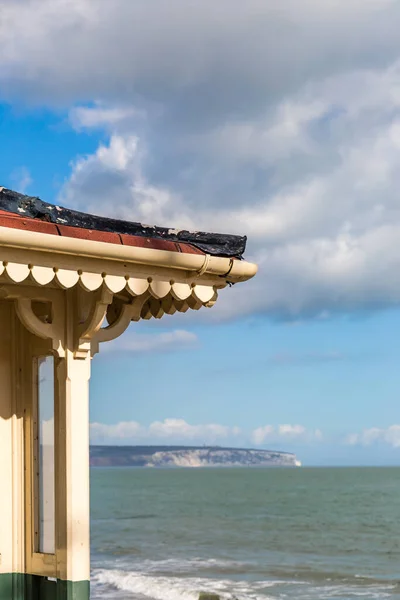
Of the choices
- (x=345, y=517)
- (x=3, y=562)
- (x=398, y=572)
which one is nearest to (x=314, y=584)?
(x=398, y=572)

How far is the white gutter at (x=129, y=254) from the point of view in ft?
17.8

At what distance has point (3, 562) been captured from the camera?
20.7 ft

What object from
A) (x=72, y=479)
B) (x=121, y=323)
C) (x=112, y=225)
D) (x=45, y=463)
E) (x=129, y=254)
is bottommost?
(x=72, y=479)

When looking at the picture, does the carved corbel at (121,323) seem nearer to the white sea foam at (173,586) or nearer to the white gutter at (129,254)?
the white gutter at (129,254)

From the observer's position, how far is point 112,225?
6215mm

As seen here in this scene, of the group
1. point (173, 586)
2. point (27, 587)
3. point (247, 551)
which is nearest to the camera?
point (27, 587)

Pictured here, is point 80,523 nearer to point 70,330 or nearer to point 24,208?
point 70,330

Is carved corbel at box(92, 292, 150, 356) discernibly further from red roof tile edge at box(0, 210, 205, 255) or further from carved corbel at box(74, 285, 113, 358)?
red roof tile edge at box(0, 210, 205, 255)

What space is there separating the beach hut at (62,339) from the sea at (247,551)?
50.6 ft

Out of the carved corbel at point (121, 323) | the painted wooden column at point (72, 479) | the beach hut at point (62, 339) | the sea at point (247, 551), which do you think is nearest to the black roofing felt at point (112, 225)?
the beach hut at point (62, 339)

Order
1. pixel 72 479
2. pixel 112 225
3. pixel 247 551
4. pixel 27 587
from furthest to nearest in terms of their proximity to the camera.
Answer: pixel 247 551, pixel 27 587, pixel 112 225, pixel 72 479

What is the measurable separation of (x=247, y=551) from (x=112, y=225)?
32443mm

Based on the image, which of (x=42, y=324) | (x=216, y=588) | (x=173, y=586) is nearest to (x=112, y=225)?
(x=42, y=324)

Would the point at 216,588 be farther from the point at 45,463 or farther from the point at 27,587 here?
the point at 45,463
